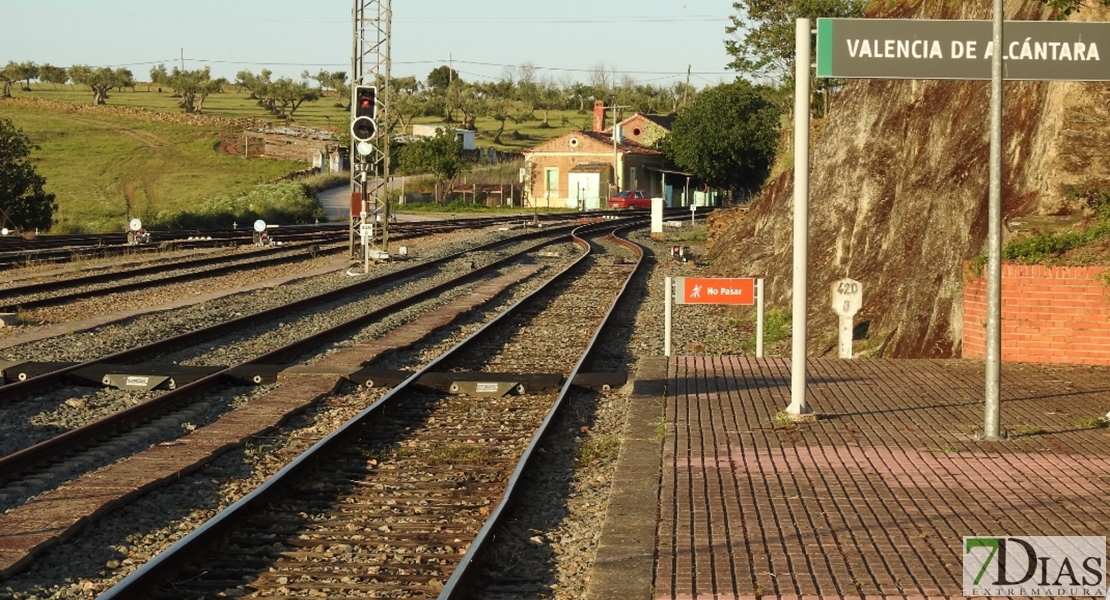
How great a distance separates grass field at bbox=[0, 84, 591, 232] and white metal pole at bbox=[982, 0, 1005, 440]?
4081 cm

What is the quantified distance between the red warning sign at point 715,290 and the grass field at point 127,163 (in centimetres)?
3501

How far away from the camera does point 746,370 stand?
13.9m

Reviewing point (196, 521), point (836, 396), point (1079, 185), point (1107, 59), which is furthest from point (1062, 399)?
point (196, 521)

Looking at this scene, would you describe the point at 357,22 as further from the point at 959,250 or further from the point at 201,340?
the point at 959,250

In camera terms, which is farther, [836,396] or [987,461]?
[836,396]

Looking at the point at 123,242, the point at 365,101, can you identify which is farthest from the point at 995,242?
the point at 123,242

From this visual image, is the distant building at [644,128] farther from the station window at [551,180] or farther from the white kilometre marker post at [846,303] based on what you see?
the white kilometre marker post at [846,303]

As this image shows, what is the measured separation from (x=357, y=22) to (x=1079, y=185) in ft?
67.7

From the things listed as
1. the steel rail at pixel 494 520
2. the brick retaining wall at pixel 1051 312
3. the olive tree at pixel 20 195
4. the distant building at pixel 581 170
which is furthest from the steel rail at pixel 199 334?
the distant building at pixel 581 170

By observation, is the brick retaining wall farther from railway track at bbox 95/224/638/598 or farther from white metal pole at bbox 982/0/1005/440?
railway track at bbox 95/224/638/598

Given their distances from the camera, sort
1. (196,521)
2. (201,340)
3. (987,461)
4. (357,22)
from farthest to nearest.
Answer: (357,22) < (201,340) < (987,461) < (196,521)

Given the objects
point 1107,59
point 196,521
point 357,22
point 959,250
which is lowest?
point 196,521

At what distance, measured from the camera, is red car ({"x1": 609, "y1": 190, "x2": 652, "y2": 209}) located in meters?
77.2

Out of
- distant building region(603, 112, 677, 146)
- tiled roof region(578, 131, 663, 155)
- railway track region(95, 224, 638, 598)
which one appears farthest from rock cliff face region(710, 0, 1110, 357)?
distant building region(603, 112, 677, 146)
